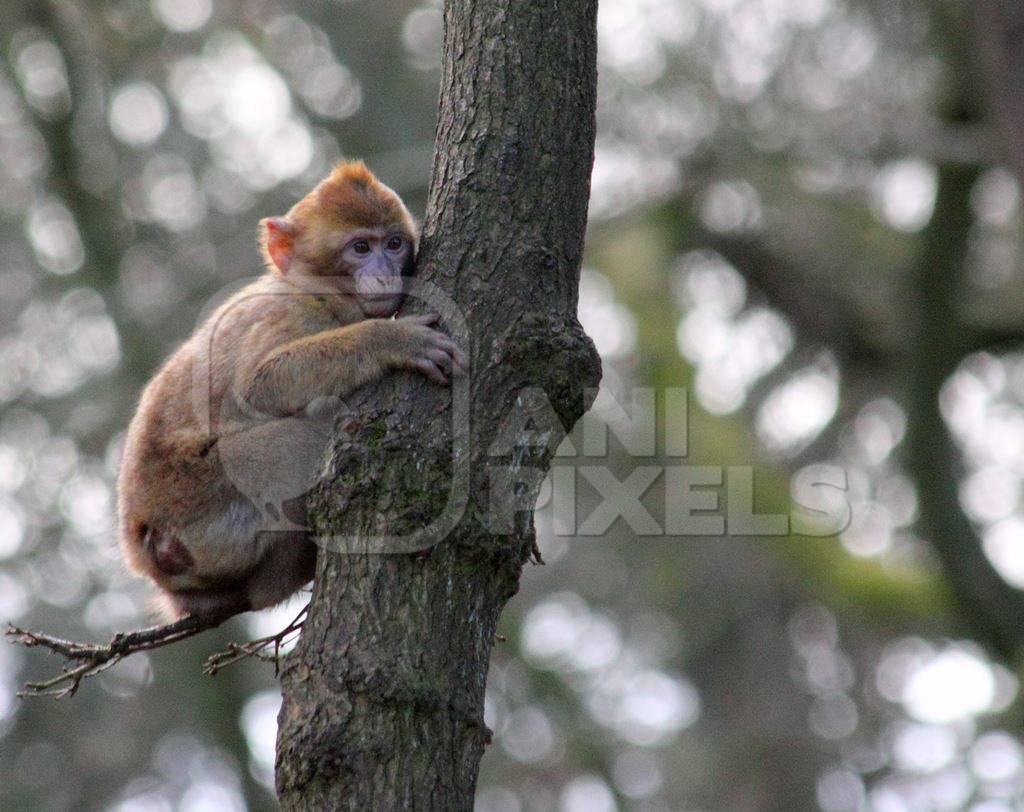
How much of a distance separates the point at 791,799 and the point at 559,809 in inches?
105

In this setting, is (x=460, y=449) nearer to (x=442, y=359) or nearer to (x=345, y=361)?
(x=442, y=359)

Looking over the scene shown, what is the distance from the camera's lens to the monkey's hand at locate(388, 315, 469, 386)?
12.2ft

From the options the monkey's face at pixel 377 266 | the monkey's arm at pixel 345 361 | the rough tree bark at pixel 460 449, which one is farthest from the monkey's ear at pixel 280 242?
the rough tree bark at pixel 460 449

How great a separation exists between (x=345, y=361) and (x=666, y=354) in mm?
7733

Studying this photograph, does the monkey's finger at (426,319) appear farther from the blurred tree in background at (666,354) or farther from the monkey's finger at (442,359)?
the blurred tree in background at (666,354)

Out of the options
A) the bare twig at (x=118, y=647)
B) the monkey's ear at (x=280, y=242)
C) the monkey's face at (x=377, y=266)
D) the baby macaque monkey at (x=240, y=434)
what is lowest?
the bare twig at (x=118, y=647)

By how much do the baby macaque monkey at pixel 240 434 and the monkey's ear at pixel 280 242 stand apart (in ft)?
1.11

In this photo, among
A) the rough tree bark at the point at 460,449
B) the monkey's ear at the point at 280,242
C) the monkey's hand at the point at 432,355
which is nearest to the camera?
the rough tree bark at the point at 460,449

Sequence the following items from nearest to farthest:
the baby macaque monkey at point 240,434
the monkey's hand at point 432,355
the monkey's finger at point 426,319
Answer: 1. the monkey's hand at point 432,355
2. the monkey's finger at point 426,319
3. the baby macaque monkey at point 240,434

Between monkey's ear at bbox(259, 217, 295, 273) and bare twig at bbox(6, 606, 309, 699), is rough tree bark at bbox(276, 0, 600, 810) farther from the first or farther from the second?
monkey's ear at bbox(259, 217, 295, 273)

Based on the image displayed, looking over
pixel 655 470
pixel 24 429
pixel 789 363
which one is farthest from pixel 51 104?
pixel 789 363

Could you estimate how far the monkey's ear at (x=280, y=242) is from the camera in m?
5.69

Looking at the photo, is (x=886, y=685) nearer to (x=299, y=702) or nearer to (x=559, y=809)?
(x=559, y=809)

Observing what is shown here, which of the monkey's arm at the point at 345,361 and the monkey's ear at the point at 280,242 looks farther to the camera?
the monkey's ear at the point at 280,242
